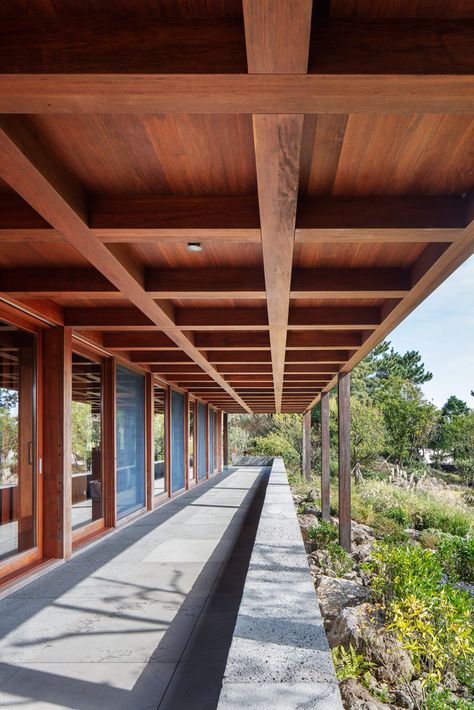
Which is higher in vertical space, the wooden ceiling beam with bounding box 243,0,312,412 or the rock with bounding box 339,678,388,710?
the wooden ceiling beam with bounding box 243,0,312,412

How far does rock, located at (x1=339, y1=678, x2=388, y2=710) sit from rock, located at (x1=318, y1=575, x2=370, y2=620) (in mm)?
1652

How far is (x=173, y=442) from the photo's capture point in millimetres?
12500

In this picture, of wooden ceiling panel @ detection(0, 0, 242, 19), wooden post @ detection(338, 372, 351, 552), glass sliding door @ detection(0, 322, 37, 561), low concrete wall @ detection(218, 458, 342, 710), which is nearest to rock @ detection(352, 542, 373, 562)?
wooden post @ detection(338, 372, 351, 552)

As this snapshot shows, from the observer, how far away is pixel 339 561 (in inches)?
290

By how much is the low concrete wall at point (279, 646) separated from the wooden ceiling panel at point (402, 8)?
7.40 feet

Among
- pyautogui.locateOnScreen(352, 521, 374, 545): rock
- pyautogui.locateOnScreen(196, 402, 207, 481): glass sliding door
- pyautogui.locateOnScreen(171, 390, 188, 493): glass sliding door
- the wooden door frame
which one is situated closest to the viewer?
the wooden door frame

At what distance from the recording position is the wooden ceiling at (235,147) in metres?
1.67

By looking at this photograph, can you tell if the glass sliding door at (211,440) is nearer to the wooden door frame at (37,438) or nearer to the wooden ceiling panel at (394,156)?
the wooden door frame at (37,438)

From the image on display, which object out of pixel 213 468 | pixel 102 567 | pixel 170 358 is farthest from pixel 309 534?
pixel 213 468

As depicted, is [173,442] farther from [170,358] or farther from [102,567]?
[102,567]

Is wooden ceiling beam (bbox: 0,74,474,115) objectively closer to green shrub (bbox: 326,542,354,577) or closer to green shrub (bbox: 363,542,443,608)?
green shrub (bbox: 363,542,443,608)

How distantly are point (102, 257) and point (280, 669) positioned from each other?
238 centimetres

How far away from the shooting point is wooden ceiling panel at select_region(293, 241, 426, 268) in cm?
374

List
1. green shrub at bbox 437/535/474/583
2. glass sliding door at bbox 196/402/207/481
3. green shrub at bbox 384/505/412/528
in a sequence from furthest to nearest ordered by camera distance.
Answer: glass sliding door at bbox 196/402/207/481 < green shrub at bbox 384/505/412/528 < green shrub at bbox 437/535/474/583
